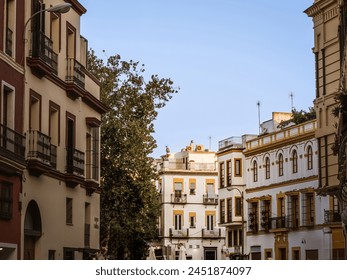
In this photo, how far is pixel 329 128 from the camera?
24406mm

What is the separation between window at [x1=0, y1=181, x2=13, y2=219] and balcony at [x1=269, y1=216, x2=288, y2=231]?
2398 centimetres

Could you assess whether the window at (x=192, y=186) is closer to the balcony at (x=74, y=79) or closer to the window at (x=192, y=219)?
the window at (x=192, y=219)

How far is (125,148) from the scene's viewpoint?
2700 centimetres

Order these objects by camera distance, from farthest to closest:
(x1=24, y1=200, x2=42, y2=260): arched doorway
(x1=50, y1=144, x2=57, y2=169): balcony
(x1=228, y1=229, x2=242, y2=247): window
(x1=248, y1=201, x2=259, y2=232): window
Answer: (x1=228, y1=229, x2=242, y2=247): window, (x1=248, y1=201, x2=259, y2=232): window, (x1=50, y1=144, x2=57, y2=169): balcony, (x1=24, y1=200, x2=42, y2=260): arched doorway

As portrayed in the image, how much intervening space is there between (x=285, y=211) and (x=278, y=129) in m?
3.23

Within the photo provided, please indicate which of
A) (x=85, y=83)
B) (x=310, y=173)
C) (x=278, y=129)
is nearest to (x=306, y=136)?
(x=310, y=173)

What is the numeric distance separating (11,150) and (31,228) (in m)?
2.36

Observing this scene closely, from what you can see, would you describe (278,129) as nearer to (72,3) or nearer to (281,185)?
(281,185)

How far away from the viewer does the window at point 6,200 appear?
60.3 ft

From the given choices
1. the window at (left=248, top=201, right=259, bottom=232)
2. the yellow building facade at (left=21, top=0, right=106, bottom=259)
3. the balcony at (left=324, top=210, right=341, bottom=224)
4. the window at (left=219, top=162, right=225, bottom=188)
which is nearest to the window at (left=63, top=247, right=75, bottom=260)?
the yellow building facade at (left=21, top=0, right=106, bottom=259)

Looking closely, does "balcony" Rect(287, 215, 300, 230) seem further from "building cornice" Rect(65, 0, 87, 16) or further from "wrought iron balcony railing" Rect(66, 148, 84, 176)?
"building cornice" Rect(65, 0, 87, 16)

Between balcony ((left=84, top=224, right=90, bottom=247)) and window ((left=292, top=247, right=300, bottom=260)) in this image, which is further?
window ((left=292, top=247, right=300, bottom=260))

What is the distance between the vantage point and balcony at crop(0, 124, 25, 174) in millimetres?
17969
